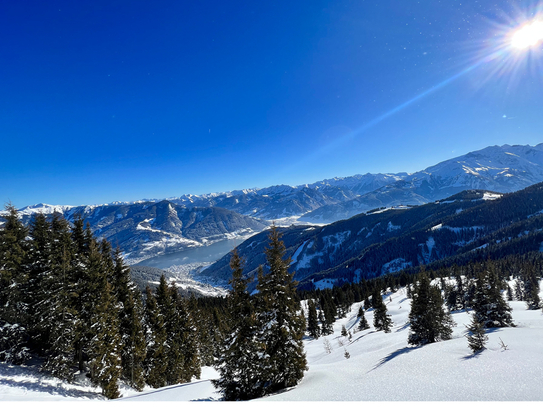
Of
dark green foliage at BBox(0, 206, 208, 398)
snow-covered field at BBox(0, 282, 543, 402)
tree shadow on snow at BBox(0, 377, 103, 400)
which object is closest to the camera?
A: snow-covered field at BBox(0, 282, 543, 402)

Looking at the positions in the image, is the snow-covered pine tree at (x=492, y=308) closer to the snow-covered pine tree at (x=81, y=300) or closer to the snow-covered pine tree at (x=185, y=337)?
the snow-covered pine tree at (x=185, y=337)

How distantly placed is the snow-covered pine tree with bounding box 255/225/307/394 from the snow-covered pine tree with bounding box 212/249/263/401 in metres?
0.52

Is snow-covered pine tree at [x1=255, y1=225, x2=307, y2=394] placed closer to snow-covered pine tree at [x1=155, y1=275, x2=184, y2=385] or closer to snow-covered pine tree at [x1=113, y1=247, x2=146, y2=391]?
snow-covered pine tree at [x1=113, y1=247, x2=146, y2=391]

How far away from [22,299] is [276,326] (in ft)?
80.9

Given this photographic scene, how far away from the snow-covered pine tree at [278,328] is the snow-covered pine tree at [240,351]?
523mm

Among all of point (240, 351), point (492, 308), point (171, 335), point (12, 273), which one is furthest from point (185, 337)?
point (492, 308)

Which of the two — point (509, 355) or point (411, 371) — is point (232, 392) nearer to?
point (411, 371)

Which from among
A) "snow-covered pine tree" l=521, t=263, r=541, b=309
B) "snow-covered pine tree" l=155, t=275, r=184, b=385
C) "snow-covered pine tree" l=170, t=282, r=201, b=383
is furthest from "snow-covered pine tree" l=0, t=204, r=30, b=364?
"snow-covered pine tree" l=521, t=263, r=541, b=309

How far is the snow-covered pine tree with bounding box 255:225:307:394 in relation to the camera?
15.2 metres

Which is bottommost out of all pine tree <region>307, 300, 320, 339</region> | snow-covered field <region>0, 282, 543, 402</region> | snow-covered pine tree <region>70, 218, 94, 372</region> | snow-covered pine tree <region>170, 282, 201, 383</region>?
pine tree <region>307, 300, 320, 339</region>

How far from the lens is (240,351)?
16.6 meters

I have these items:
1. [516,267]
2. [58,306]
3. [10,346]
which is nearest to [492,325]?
[58,306]

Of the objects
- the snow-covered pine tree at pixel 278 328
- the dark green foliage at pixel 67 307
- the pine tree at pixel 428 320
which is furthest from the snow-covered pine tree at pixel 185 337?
the pine tree at pixel 428 320

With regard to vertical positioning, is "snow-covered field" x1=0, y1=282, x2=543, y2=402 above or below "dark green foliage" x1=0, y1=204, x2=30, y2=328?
below
